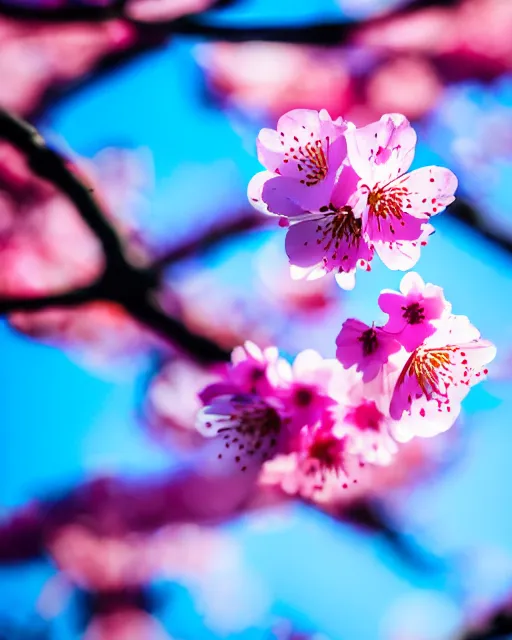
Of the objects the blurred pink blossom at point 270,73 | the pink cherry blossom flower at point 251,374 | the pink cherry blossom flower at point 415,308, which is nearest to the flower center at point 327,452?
the pink cherry blossom flower at point 251,374

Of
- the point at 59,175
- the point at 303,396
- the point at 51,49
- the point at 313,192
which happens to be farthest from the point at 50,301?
the point at 313,192

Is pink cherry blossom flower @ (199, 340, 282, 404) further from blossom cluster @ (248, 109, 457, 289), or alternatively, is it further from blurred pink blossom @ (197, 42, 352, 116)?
blurred pink blossom @ (197, 42, 352, 116)

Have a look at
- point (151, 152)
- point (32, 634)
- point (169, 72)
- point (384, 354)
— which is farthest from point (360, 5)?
point (32, 634)

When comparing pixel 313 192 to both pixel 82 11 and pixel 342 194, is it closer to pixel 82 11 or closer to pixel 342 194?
pixel 342 194

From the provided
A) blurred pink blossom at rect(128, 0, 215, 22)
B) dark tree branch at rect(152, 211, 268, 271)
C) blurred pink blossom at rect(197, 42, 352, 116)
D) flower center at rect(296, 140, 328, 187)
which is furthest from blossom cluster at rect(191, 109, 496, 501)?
blurred pink blossom at rect(128, 0, 215, 22)

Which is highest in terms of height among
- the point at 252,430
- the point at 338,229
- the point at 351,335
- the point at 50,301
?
the point at 338,229

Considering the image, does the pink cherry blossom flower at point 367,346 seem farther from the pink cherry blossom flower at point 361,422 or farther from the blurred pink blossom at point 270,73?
the blurred pink blossom at point 270,73

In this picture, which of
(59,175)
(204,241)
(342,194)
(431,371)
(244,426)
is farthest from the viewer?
(204,241)
